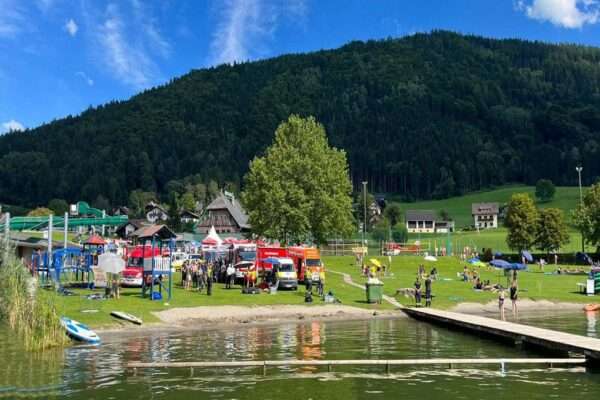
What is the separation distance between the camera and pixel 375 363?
24.0m

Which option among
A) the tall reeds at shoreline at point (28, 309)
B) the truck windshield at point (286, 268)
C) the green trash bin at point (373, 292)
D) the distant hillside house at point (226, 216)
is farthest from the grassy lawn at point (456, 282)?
the distant hillside house at point (226, 216)

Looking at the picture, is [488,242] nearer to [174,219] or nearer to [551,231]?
[551,231]

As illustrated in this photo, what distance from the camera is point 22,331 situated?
1087 inches

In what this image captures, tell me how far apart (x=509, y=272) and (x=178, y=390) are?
48511mm

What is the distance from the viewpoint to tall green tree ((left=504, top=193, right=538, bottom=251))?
101 metres

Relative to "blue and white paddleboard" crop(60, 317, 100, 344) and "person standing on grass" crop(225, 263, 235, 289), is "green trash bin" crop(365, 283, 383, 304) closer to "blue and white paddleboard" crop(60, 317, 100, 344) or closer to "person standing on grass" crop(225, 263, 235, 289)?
"person standing on grass" crop(225, 263, 235, 289)

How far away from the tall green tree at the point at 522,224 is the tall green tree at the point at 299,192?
44147 mm

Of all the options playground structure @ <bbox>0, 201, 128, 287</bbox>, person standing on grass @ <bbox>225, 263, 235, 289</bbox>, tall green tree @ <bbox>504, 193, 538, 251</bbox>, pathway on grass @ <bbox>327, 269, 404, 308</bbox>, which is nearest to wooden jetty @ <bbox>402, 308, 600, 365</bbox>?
pathway on grass @ <bbox>327, 269, 404, 308</bbox>

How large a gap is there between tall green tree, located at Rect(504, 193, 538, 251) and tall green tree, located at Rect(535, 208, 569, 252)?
0.93 m

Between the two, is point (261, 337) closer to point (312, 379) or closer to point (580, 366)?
point (312, 379)

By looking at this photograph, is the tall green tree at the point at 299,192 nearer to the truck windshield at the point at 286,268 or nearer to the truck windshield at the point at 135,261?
the truck windshield at the point at 286,268

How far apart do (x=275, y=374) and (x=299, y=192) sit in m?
42.9

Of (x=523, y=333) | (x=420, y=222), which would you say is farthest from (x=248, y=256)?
(x=420, y=222)

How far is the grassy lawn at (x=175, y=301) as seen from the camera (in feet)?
117
